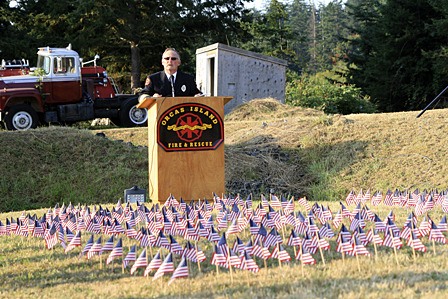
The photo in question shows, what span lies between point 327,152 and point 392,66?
1861 centimetres

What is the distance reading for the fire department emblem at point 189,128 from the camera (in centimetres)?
909

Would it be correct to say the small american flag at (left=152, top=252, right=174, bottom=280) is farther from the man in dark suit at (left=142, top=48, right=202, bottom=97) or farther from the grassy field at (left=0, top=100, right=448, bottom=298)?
the man in dark suit at (left=142, top=48, right=202, bottom=97)

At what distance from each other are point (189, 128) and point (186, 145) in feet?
0.81

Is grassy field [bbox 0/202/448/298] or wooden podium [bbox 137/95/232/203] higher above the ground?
wooden podium [bbox 137/95/232/203]

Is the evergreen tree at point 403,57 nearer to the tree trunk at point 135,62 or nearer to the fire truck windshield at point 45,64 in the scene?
the tree trunk at point 135,62

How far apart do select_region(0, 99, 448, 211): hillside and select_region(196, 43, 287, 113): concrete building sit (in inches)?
304

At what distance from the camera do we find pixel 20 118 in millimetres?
21328

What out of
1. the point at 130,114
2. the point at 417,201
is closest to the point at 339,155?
the point at 417,201

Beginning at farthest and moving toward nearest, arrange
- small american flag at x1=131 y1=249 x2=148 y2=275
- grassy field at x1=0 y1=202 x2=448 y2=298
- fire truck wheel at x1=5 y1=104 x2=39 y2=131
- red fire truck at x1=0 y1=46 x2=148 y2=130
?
red fire truck at x1=0 y1=46 x2=148 y2=130 < fire truck wheel at x1=5 y1=104 x2=39 y2=131 < small american flag at x1=131 y1=249 x2=148 y2=275 < grassy field at x1=0 y1=202 x2=448 y2=298

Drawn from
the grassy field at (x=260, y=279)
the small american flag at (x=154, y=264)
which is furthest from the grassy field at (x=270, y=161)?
the small american flag at (x=154, y=264)

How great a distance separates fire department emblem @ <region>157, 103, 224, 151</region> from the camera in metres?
9.09

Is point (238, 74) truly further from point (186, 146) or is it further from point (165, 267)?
point (165, 267)

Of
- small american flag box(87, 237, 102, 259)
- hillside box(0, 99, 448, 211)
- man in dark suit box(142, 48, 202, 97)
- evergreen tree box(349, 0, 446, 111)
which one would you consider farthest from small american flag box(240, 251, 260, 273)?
evergreen tree box(349, 0, 446, 111)

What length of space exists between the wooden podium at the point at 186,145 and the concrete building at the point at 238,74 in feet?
48.8
